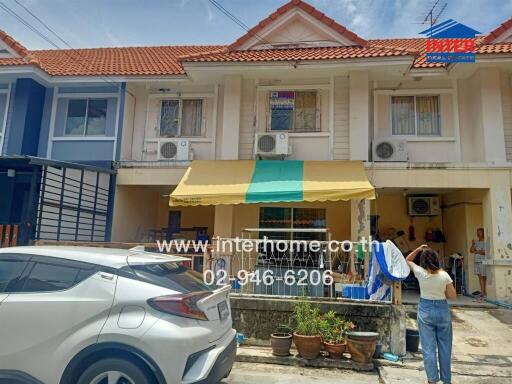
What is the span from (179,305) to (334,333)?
336 centimetres

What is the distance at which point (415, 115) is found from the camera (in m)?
11.1

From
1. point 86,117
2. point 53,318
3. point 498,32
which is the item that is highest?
point 498,32

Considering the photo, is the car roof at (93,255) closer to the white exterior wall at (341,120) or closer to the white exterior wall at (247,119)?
the white exterior wall at (247,119)

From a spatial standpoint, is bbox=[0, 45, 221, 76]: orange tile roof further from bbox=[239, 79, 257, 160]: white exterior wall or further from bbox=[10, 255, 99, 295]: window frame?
bbox=[10, 255, 99, 295]: window frame

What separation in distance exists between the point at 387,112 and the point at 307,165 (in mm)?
2944

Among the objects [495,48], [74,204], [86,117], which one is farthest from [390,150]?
[86,117]

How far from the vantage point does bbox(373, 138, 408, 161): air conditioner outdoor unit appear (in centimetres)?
1056

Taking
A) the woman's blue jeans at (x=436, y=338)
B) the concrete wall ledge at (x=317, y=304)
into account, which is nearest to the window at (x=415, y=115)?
the concrete wall ledge at (x=317, y=304)

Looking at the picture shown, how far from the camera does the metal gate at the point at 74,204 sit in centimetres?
953

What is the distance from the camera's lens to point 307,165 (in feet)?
33.9

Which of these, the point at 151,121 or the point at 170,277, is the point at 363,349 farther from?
the point at 151,121

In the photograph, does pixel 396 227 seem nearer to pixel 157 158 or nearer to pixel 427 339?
pixel 157 158

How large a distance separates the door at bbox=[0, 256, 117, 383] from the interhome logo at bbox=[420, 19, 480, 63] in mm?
10303

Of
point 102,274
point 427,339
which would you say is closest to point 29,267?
point 102,274
